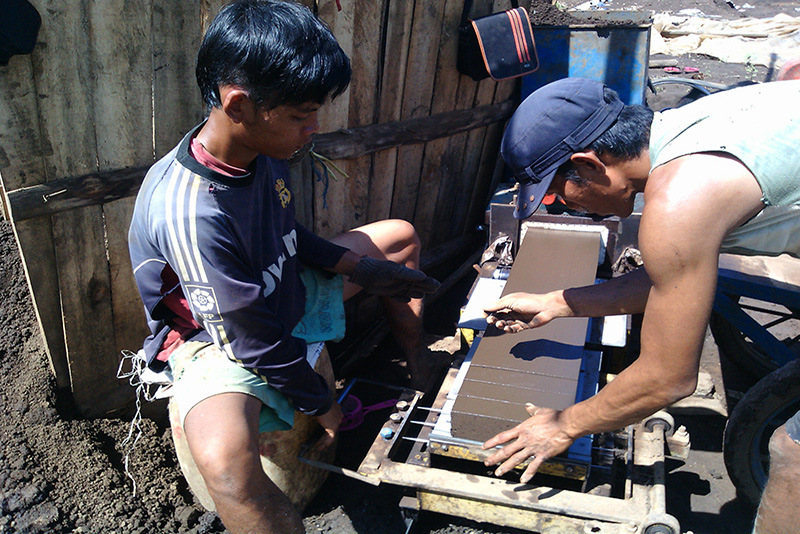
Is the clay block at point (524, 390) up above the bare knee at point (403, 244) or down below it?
below

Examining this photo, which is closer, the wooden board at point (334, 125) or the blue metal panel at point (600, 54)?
the wooden board at point (334, 125)

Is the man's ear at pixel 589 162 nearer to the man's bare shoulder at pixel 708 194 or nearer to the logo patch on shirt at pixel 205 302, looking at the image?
the man's bare shoulder at pixel 708 194

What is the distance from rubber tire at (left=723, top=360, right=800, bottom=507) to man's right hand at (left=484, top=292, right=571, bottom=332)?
0.81 m

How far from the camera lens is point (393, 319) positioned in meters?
3.00

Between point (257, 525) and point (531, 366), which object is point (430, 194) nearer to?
point (531, 366)

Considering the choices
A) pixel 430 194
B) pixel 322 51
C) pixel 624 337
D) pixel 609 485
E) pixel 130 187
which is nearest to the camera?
pixel 322 51

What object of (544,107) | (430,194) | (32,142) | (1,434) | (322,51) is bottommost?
(1,434)

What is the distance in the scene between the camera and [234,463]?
74.0 inches

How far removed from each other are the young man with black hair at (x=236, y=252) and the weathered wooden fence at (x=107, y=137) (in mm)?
381

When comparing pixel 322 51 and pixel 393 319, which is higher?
pixel 322 51

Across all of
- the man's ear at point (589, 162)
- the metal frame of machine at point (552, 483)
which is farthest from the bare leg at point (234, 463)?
the man's ear at point (589, 162)

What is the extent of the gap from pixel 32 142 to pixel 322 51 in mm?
1092

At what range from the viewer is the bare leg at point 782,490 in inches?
71.7

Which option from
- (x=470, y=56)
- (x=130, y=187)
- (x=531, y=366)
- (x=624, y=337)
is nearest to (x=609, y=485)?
(x=531, y=366)
